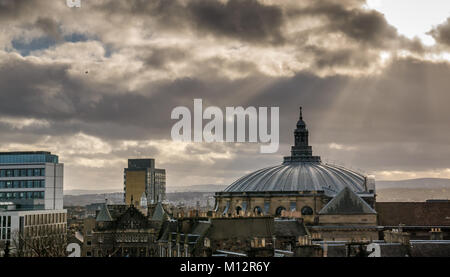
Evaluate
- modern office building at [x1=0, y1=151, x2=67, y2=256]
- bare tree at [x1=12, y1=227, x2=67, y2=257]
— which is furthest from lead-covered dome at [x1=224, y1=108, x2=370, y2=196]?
modern office building at [x1=0, y1=151, x2=67, y2=256]

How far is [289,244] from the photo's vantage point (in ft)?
192

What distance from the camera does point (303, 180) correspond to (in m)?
96.6

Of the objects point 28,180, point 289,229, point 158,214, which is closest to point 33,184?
point 28,180

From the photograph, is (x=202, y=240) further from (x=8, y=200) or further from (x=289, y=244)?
(x=8, y=200)

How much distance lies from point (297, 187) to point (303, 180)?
1959mm

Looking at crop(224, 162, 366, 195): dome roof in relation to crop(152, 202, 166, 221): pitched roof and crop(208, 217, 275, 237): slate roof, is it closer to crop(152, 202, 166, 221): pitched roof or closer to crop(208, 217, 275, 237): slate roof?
crop(152, 202, 166, 221): pitched roof

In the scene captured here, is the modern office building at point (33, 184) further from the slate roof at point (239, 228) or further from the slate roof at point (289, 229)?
the slate roof at point (239, 228)

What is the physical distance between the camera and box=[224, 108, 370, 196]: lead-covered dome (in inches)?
3775

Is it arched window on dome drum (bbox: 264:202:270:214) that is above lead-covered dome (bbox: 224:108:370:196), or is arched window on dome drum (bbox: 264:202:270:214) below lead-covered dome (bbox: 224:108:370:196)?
below

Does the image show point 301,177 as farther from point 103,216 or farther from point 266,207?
point 103,216

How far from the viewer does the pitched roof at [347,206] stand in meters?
75.9

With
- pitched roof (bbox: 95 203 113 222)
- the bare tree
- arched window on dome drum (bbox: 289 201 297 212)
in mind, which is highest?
arched window on dome drum (bbox: 289 201 297 212)

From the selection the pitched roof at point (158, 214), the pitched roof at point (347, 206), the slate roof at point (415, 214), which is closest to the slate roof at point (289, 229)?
the pitched roof at point (347, 206)

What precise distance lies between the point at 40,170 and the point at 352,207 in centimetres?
7499
